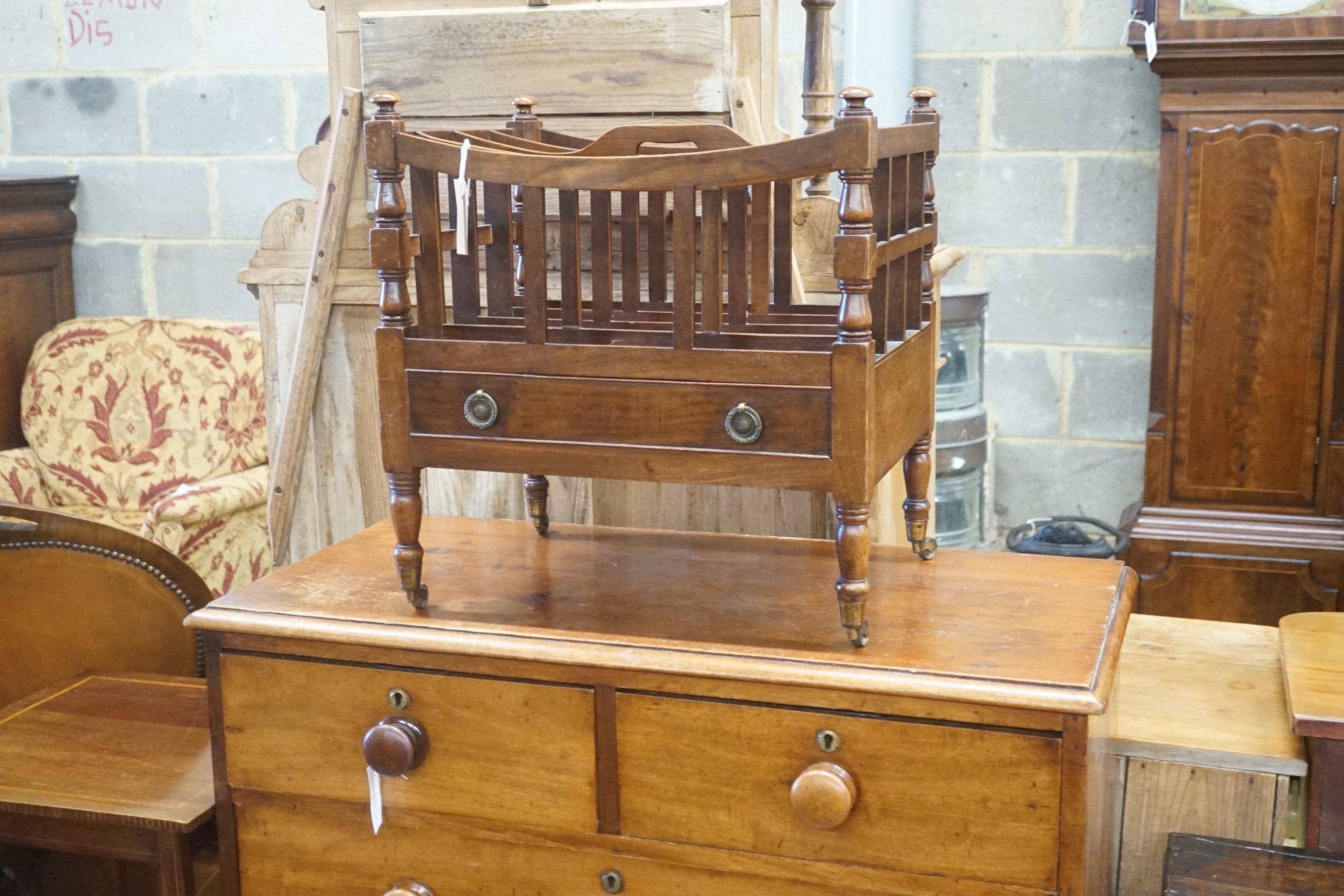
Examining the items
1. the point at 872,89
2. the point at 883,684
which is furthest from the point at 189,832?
the point at 872,89

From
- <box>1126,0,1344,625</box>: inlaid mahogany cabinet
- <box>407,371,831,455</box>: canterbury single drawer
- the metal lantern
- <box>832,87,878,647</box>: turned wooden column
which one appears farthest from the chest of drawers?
<box>1126,0,1344,625</box>: inlaid mahogany cabinet

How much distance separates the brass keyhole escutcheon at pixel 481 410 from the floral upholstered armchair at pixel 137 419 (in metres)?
2.16

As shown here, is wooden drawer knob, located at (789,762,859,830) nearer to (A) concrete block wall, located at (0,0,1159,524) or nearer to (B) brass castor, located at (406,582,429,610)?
(B) brass castor, located at (406,582,429,610)

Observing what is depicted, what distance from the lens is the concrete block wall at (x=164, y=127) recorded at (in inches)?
148

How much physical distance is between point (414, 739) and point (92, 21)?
3129mm

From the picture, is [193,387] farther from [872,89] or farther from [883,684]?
[883,684]

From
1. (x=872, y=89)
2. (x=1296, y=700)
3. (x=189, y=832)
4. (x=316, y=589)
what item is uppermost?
(x=872, y=89)

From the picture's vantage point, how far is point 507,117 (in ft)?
6.69

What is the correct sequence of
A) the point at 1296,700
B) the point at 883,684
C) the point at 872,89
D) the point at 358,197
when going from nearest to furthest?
the point at 883,684
the point at 1296,700
the point at 358,197
the point at 872,89

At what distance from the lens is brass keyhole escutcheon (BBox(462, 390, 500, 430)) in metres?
1.48

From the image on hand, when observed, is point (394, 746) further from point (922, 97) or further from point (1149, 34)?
point (1149, 34)

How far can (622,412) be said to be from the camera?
143 cm

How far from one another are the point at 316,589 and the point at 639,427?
0.53 metres

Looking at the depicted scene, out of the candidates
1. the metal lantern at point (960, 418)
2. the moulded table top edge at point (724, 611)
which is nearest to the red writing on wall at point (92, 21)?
the metal lantern at point (960, 418)
